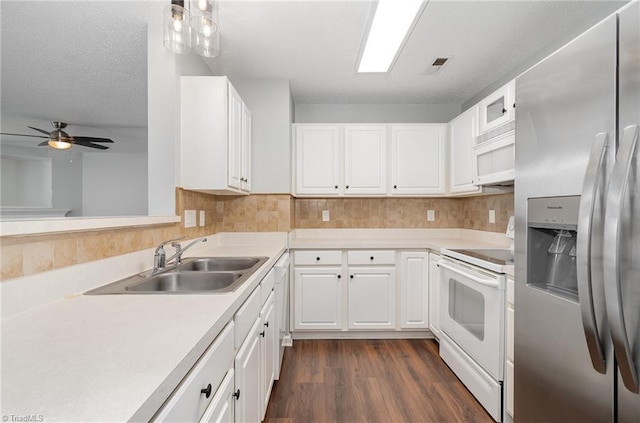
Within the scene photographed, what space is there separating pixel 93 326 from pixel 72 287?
16.7 inches

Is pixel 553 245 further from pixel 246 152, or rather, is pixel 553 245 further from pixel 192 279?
pixel 246 152

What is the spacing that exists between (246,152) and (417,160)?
65.7 inches

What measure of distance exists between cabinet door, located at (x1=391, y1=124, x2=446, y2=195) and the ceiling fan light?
2551 millimetres

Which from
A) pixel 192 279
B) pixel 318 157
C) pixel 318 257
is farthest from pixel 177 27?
pixel 318 257

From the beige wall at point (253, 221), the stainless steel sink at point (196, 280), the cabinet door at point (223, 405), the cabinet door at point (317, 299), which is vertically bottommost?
the cabinet door at point (317, 299)

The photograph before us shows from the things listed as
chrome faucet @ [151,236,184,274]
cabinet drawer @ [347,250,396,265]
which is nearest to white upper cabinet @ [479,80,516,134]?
cabinet drawer @ [347,250,396,265]

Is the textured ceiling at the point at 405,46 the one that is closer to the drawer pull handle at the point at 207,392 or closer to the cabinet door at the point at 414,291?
the cabinet door at the point at 414,291

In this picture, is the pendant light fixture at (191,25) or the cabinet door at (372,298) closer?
the pendant light fixture at (191,25)

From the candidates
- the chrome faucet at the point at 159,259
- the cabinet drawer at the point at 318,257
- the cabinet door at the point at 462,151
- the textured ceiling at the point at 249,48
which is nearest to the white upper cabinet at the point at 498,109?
the cabinet door at the point at 462,151

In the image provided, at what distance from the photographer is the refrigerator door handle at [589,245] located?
93cm

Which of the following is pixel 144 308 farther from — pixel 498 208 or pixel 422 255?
pixel 498 208

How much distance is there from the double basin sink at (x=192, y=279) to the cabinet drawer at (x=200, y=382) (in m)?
0.24

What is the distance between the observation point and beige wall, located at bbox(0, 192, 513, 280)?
1000mm

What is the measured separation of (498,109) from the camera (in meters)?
2.13
